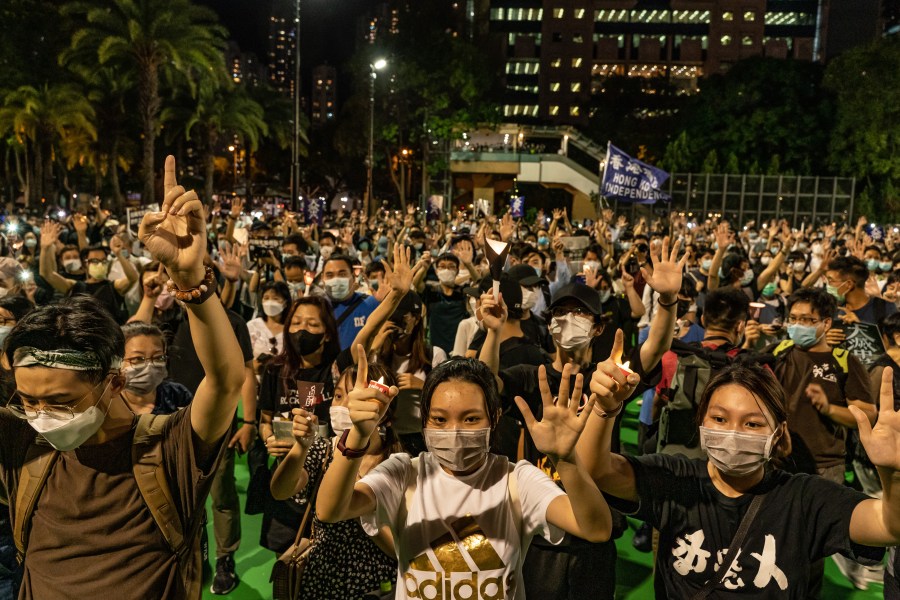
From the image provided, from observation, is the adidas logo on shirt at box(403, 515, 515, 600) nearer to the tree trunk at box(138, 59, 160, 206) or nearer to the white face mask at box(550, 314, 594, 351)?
the white face mask at box(550, 314, 594, 351)

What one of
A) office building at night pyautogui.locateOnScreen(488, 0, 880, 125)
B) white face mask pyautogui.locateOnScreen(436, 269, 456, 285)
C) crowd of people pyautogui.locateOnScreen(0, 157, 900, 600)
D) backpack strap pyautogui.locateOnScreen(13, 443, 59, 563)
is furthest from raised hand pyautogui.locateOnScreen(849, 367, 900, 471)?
office building at night pyautogui.locateOnScreen(488, 0, 880, 125)

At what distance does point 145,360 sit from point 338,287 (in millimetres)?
2696

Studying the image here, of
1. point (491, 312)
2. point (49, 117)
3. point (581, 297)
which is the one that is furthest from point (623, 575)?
point (49, 117)

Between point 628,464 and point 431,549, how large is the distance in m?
0.76

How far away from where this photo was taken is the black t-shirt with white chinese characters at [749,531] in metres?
2.40

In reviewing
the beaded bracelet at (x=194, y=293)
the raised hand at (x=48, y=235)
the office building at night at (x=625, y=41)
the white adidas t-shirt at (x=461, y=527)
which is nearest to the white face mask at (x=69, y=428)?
the beaded bracelet at (x=194, y=293)

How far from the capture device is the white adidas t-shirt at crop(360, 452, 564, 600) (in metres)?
2.42

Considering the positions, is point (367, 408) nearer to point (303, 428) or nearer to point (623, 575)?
point (303, 428)

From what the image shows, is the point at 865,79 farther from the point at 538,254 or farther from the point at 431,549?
the point at 431,549

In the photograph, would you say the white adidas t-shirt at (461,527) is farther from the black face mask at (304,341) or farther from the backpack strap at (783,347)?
the backpack strap at (783,347)

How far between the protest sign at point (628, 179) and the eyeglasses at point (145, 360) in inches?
594

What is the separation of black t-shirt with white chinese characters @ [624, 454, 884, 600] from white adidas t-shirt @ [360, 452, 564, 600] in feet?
1.15

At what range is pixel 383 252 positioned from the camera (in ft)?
42.5

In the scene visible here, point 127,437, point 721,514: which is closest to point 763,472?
point 721,514
